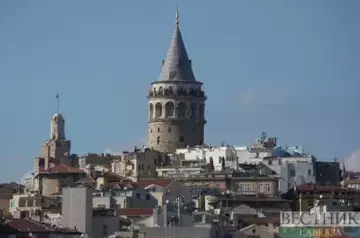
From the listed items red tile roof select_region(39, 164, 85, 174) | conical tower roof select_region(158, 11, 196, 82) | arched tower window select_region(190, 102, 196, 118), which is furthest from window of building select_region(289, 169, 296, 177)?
red tile roof select_region(39, 164, 85, 174)

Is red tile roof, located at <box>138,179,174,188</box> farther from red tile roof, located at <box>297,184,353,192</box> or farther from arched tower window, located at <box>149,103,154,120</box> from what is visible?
arched tower window, located at <box>149,103,154,120</box>

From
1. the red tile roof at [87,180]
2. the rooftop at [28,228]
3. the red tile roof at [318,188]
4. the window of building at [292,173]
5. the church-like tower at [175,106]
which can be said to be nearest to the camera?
the rooftop at [28,228]

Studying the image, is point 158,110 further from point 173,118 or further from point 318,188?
point 318,188

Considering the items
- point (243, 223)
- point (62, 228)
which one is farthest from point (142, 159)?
point (62, 228)

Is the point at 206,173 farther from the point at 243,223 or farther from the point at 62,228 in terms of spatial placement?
the point at 62,228

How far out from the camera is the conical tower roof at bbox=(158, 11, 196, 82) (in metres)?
196

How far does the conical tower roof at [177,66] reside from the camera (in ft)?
642

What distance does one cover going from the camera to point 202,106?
195625mm

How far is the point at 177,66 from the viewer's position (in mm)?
195875

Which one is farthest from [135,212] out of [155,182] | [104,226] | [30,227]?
[30,227]

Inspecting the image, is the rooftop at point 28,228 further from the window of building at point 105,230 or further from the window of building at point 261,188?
the window of building at point 261,188

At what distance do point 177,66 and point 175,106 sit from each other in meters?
3.81

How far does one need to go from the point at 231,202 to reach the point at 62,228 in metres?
34.6

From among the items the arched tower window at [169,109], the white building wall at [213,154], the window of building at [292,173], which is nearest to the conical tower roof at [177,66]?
the arched tower window at [169,109]
